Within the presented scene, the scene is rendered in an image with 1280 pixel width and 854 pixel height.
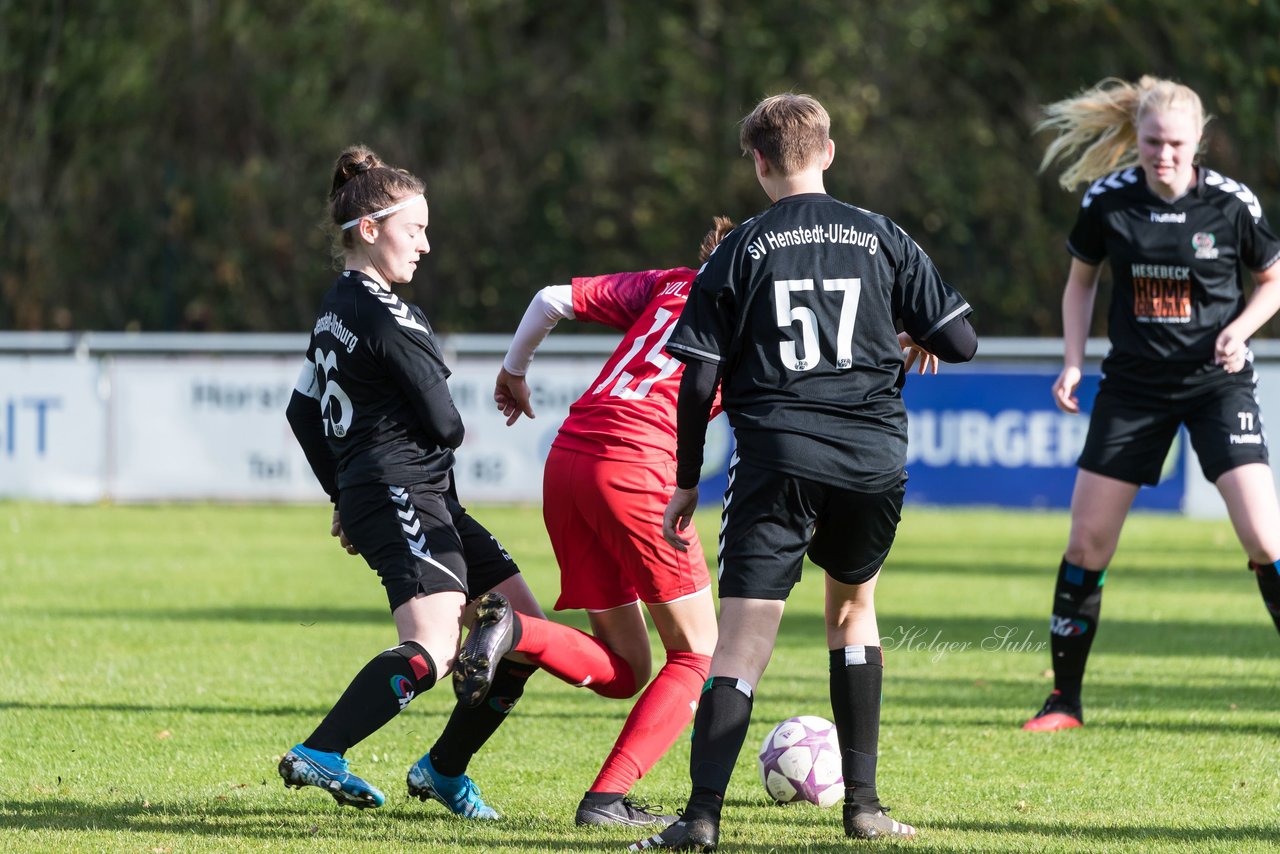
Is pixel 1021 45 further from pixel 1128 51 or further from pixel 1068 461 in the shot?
pixel 1068 461

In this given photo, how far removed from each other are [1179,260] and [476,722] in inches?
122

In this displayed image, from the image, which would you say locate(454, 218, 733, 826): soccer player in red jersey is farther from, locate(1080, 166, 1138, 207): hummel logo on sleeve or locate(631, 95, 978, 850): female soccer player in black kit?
locate(1080, 166, 1138, 207): hummel logo on sleeve

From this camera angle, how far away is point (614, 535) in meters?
5.02

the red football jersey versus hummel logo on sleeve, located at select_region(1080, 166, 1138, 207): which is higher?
hummel logo on sleeve, located at select_region(1080, 166, 1138, 207)

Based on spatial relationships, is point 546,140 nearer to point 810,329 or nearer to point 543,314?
point 543,314

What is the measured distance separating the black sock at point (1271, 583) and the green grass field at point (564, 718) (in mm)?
444

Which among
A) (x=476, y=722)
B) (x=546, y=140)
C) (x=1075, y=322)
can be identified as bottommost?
(x=546, y=140)

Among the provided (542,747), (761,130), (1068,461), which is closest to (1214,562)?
(1068,461)

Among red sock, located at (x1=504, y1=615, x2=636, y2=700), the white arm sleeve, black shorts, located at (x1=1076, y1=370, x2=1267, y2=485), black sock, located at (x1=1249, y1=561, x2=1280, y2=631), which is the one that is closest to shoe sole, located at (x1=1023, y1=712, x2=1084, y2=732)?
black sock, located at (x1=1249, y1=561, x2=1280, y2=631)

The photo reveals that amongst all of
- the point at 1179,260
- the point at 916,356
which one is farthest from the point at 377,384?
the point at 1179,260

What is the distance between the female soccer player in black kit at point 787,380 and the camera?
175 inches

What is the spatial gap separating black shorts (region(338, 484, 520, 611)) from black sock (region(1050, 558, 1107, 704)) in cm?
268

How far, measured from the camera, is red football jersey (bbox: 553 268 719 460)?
509cm

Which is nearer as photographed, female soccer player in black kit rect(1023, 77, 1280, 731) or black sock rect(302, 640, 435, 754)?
black sock rect(302, 640, 435, 754)
